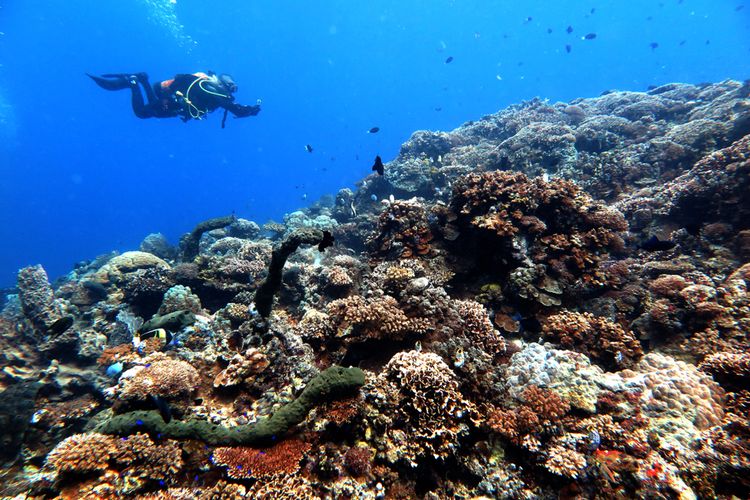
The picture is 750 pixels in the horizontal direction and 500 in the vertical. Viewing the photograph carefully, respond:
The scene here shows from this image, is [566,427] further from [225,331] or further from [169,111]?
[169,111]

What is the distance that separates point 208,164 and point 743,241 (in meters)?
230

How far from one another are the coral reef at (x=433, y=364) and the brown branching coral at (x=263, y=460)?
0.08ft

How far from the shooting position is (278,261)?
5.69m

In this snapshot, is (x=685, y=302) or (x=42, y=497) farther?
(x=685, y=302)

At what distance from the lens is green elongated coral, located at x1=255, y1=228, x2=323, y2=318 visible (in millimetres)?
5430

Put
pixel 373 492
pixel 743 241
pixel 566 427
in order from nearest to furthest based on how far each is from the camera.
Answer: pixel 373 492, pixel 566 427, pixel 743 241

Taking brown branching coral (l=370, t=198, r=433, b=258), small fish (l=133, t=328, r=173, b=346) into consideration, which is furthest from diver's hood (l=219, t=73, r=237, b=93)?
small fish (l=133, t=328, r=173, b=346)

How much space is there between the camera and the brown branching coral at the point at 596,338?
5477 mm

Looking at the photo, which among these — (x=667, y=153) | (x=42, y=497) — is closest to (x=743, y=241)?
(x=667, y=153)

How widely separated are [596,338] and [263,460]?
19.1ft

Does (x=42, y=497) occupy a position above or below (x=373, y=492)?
above

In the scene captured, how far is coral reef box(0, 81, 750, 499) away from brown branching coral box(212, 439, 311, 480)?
0.08 feet

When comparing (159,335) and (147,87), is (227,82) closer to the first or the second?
(147,87)

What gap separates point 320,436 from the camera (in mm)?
3828
